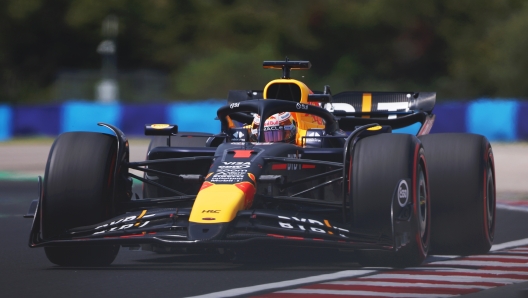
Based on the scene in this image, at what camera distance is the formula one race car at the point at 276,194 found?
7148 millimetres

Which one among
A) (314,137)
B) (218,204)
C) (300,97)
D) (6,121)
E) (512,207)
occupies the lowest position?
(512,207)

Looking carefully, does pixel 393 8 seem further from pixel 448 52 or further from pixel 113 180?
pixel 113 180

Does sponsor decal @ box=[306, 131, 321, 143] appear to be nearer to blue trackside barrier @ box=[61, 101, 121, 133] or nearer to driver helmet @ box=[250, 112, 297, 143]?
driver helmet @ box=[250, 112, 297, 143]

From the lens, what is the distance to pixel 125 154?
8047mm

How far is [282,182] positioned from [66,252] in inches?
65.9

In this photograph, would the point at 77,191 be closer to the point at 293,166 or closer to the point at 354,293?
the point at 293,166

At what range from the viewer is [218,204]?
718cm

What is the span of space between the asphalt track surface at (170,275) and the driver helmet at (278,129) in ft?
3.23

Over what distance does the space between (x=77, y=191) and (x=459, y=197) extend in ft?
9.81

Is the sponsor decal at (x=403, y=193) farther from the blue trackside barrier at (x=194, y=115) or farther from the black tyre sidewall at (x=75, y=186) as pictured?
the blue trackside barrier at (x=194, y=115)

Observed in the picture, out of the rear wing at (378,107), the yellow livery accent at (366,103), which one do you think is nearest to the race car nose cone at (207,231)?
the rear wing at (378,107)

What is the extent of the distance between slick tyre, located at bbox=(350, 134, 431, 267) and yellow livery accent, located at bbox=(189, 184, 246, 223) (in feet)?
2.69

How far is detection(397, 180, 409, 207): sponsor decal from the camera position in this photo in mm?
7223

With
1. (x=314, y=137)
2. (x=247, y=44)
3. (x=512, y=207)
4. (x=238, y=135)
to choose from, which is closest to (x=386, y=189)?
(x=314, y=137)
